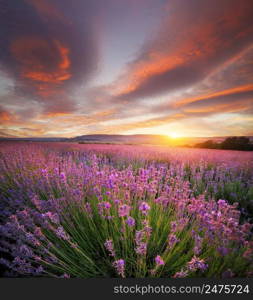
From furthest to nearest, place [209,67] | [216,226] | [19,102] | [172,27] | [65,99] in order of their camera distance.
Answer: [65,99]
[19,102]
[209,67]
[172,27]
[216,226]

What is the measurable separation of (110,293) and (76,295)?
0.18m

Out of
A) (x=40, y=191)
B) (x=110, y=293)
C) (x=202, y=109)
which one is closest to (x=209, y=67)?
(x=202, y=109)

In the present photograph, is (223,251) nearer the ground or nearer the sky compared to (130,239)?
nearer the sky

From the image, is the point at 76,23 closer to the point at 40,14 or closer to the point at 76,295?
the point at 40,14

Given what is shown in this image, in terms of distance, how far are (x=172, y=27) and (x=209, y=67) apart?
0.50 meters

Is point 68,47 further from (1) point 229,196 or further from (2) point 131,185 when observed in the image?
(1) point 229,196

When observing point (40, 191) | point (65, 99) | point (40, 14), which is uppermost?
point (40, 14)

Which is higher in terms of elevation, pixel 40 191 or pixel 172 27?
pixel 172 27

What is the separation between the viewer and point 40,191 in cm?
200

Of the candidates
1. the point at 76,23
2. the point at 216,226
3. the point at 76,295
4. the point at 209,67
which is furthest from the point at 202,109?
the point at 76,295

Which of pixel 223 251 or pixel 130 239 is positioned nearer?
pixel 223 251

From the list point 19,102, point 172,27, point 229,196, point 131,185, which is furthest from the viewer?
point 229,196

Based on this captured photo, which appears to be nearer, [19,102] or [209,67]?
[209,67]

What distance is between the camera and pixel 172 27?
142cm
